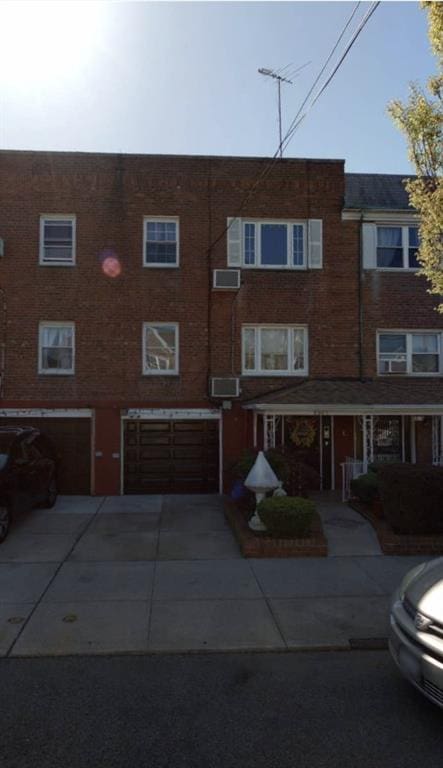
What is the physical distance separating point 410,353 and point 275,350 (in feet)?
11.7

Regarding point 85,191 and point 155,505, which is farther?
point 85,191

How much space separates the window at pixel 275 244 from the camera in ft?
45.9

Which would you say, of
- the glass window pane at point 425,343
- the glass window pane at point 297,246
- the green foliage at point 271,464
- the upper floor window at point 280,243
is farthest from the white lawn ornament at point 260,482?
the glass window pane at point 425,343

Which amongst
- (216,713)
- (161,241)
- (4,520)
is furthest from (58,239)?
(216,713)

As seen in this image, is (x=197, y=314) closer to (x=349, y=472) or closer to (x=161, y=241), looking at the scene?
(x=161, y=241)

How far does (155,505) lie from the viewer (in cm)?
1191

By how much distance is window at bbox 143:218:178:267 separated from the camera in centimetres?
1379

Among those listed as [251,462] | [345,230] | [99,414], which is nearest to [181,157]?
[345,230]

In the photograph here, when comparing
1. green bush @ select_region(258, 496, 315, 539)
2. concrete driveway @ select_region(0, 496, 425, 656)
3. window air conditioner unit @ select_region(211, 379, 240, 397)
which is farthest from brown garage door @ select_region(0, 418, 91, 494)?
green bush @ select_region(258, 496, 315, 539)

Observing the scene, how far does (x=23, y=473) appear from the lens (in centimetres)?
945

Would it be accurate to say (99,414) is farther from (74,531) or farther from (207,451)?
(74,531)

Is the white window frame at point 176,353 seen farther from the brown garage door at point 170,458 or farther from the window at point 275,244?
the window at point 275,244

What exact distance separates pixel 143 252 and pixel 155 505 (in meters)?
6.24

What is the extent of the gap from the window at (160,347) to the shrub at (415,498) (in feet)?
21.9
